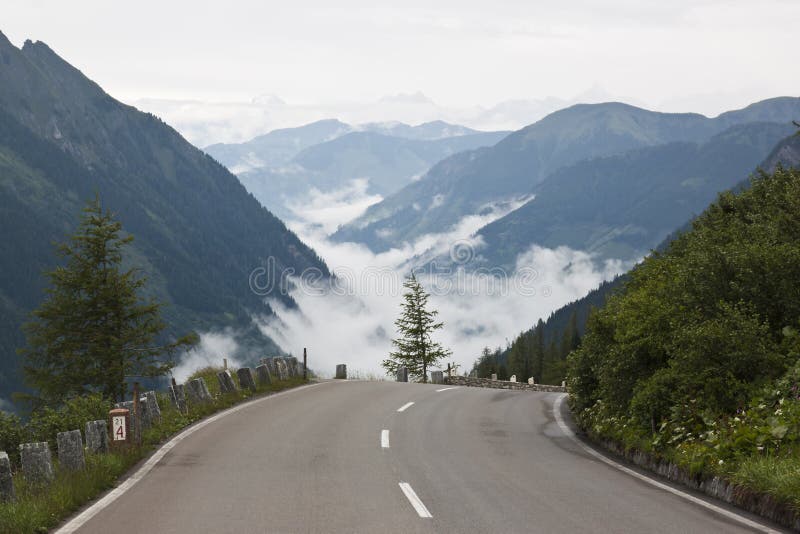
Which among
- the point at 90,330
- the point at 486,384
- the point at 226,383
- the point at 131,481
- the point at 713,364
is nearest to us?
the point at 131,481

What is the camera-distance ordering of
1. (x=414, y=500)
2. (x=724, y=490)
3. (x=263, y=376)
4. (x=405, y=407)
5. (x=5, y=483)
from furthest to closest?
(x=263, y=376), (x=405, y=407), (x=724, y=490), (x=414, y=500), (x=5, y=483)

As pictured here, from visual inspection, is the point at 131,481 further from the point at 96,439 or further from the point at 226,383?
the point at 226,383

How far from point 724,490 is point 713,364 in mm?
2625

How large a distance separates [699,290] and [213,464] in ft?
28.3

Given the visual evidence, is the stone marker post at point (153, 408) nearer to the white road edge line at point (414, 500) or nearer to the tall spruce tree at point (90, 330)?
the white road edge line at point (414, 500)

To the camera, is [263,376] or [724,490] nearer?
[724,490]

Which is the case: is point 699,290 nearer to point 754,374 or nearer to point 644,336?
point 644,336

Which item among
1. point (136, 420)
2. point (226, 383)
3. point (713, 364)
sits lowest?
point (136, 420)

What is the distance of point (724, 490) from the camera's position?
1012 centimetres

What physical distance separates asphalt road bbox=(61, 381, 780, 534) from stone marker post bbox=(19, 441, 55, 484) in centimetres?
101

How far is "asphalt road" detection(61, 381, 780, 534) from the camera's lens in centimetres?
873

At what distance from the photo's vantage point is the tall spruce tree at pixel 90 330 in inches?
1336

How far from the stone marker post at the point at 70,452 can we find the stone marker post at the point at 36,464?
60 centimetres

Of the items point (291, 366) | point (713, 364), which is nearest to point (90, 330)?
point (291, 366)
